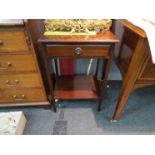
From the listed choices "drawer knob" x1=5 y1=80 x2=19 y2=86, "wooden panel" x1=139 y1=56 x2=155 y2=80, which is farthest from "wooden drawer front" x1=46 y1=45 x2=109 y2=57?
"drawer knob" x1=5 y1=80 x2=19 y2=86

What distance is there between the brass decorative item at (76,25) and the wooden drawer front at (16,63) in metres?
0.22

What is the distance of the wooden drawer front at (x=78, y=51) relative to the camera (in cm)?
87

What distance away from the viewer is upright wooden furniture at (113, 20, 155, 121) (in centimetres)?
80

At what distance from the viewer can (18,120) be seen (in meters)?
1.09

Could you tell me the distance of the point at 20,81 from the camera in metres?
1.07

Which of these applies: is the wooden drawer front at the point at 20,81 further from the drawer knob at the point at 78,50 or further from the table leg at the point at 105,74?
the table leg at the point at 105,74

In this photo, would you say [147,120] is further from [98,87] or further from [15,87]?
[15,87]

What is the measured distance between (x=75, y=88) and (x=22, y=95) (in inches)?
16.4

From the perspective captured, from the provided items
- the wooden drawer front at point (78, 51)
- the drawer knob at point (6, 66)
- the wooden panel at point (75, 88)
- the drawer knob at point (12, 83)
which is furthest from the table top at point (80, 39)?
the wooden panel at point (75, 88)

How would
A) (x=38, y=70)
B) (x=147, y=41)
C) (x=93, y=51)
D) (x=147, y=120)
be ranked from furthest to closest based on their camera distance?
1. (x=147, y=120)
2. (x=38, y=70)
3. (x=93, y=51)
4. (x=147, y=41)

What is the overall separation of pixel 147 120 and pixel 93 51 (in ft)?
2.39

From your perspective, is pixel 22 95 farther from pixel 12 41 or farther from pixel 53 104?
pixel 12 41
